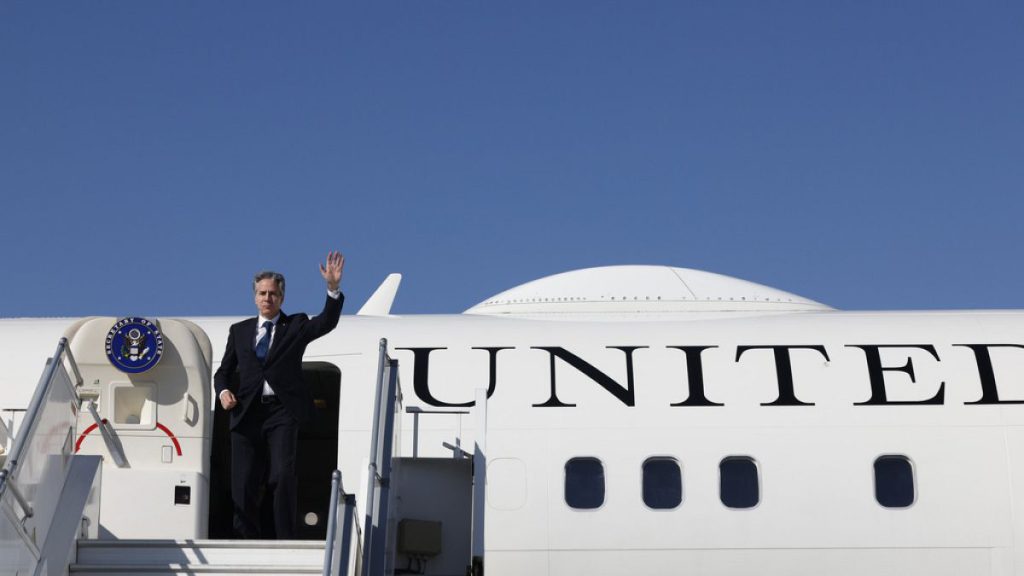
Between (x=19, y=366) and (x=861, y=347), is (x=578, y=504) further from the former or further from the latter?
(x=19, y=366)

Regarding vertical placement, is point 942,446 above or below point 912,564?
above

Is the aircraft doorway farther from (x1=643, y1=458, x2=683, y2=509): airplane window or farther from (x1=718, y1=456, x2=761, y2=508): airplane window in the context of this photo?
(x1=718, y1=456, x2=761, y2=508): airplane window

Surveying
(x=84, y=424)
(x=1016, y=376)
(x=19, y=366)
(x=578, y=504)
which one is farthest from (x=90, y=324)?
(x=1016, y=376)

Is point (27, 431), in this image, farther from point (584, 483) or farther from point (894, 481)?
point (894, 481)

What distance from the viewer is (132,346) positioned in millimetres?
11242

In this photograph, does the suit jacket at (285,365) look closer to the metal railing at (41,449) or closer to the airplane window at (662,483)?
the metal railing at (41,449)

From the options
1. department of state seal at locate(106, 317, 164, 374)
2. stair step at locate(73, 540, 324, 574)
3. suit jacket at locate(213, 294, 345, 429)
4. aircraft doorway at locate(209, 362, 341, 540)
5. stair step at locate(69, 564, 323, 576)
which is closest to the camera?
stair step at locate(69, 564, 323, 576)

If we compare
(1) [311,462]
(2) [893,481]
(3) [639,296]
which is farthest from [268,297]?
(1) [311,462]

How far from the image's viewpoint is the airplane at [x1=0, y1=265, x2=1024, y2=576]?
11391mm

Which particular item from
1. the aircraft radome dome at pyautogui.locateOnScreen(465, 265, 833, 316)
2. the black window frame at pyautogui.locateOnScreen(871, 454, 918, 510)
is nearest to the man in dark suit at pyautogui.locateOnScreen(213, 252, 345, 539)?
the aircraft radome dome at pyautogui.locateOnScreen(465, 265, 833, 316)

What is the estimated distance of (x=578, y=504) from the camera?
38.4 feet

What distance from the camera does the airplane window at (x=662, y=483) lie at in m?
11.7

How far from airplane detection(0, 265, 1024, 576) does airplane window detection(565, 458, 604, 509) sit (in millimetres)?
19

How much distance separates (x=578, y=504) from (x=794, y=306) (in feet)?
13.8
